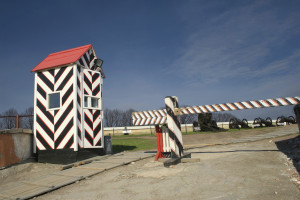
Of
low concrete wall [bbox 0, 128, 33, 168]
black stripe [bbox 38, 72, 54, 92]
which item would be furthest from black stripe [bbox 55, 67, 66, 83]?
low concrete wall [bbox 0, 128, 33, 168]

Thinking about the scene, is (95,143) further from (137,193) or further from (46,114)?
(137,193)

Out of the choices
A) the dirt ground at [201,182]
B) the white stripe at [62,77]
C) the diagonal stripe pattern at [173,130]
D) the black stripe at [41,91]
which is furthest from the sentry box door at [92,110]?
the diagonal stripe pattern at [173,130]

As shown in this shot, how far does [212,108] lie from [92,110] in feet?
16.0

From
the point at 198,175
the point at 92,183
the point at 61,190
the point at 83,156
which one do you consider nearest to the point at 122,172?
the point at 92,183

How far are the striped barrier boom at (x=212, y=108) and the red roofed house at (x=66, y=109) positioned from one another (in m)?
2.12

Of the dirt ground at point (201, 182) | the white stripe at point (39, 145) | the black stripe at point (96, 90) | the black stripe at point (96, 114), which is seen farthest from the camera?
the black stripe at point (96, 90)

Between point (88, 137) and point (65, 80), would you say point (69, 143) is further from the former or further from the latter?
point (65, 80)

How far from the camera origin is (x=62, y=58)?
8.84m

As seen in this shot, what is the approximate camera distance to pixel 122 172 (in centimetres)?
543

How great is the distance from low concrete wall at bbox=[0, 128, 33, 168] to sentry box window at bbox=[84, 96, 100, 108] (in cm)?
242

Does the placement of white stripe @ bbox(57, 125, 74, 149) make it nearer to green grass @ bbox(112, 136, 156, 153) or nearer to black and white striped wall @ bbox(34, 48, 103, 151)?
black and white striped wall @ bbox(34, 48, 103, 151)

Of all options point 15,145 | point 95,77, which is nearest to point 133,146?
point 95,77

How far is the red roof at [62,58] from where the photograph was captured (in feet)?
27.3

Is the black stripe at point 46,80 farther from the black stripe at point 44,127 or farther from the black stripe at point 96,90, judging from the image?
the black stripe at point 96,90
